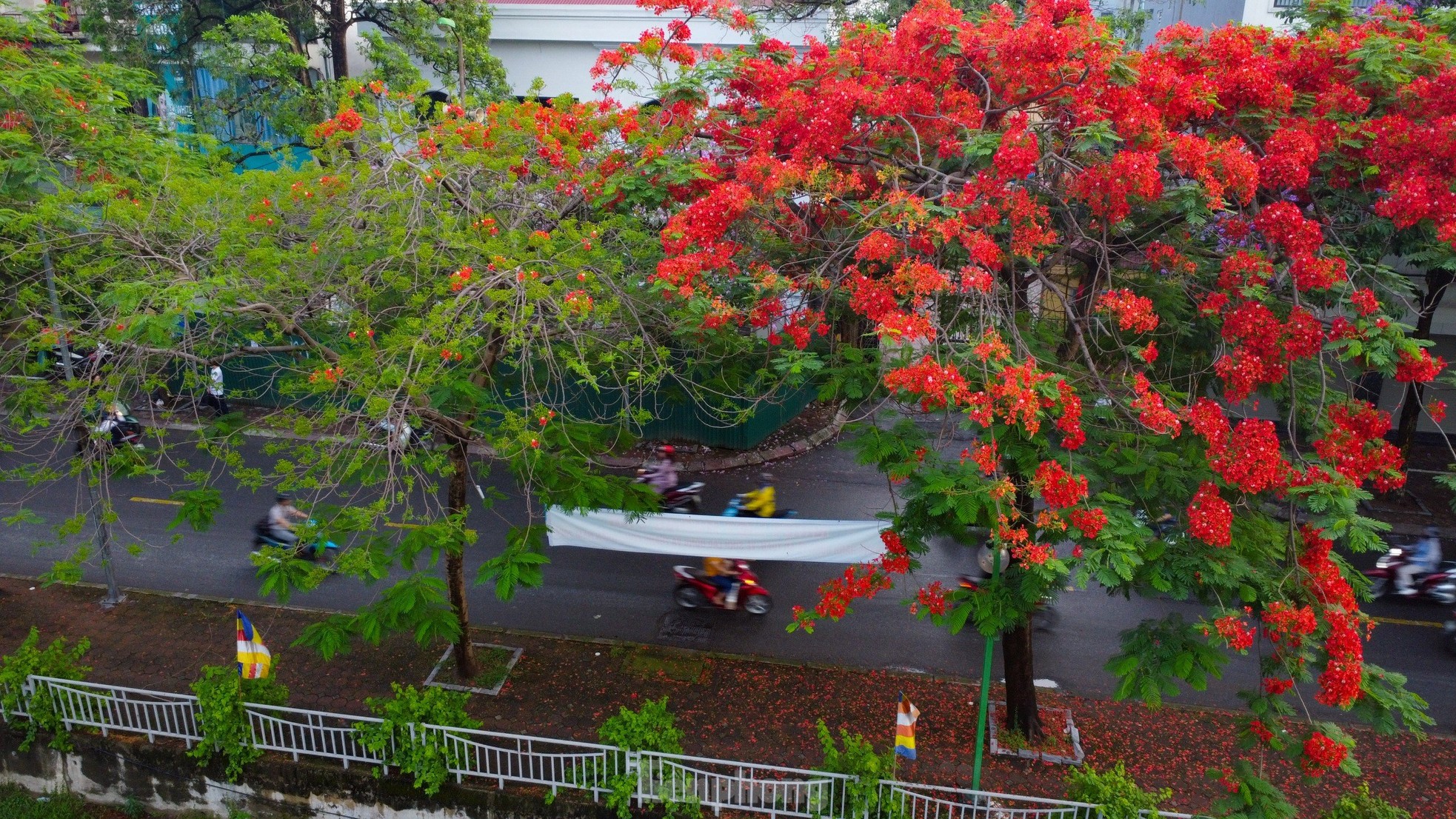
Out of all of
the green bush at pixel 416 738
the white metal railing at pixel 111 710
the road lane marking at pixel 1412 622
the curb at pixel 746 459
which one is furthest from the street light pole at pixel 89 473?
the road lane marking at pixel 1412 622

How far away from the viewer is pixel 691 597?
1172cm

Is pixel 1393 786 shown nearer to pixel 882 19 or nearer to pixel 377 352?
pixel 377 352

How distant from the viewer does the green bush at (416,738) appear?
771cm

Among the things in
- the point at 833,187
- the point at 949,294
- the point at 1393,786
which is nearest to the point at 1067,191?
the point at 949,294

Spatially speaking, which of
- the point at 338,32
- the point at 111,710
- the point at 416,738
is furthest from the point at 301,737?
the point at 338,32

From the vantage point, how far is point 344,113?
887 centimetres

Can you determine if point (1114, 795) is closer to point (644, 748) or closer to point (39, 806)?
point (644, 748)

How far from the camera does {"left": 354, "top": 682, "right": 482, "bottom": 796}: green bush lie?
7711mm

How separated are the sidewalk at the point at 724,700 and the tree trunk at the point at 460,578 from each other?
47 centimetres

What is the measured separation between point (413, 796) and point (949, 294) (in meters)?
6.27

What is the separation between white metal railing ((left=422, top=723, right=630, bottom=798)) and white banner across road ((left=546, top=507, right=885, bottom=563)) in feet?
8.35

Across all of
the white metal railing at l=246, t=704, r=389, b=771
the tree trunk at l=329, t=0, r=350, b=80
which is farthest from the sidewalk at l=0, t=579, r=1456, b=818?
the tree trunk at l=329, t=0, r=350, b=80

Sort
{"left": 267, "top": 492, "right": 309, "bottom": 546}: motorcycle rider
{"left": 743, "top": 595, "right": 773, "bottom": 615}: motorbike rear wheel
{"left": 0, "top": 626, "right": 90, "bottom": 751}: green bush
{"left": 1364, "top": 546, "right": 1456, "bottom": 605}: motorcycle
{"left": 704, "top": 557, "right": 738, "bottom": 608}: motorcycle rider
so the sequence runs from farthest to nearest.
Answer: {"left": 267, "top": 492, "right": 309, "bottom": 546}: motorcycle rider → {"left": 1364, "top": 546, "right": 1456, "bottom": 605}: motorcycle → {"left": 743, "top": 595, "right": 773, "bottom": 615}: motorbike rear wheel → {"left": 704, "top": 557, "right": 738, "bottom": 608}: motorcycle rider → {"left": 0, "top": 626, "right": 90, "bottom": 751}: green bush

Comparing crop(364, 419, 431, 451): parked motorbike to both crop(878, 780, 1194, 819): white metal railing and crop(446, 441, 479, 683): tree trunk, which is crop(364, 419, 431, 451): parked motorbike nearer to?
crop(446, 441, 479, 683): tree trunk
